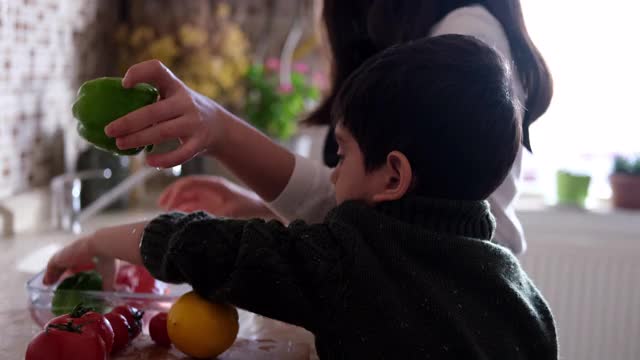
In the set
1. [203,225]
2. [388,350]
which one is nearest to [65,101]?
[203,225]

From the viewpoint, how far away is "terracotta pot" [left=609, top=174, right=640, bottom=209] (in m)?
2.46

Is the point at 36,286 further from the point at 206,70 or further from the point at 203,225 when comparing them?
the point at 206,70

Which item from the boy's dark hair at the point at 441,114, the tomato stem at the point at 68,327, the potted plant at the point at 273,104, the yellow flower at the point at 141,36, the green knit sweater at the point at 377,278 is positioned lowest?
the potted plant at the point at 273,104

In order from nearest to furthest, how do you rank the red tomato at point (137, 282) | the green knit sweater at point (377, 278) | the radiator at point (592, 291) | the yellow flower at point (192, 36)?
the green knit sweater at point (377, 278)
the red tomato at point (137, 282)
the yellow flower at point (192, 36)
the radiator at point (592, 291)

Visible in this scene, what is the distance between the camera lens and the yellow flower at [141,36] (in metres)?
2.18

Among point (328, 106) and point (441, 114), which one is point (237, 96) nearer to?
point (328, 106)

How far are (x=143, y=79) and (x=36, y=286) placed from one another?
1.22 ft

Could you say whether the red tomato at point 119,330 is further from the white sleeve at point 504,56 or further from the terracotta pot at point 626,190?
the terracotta pot at point 626,190

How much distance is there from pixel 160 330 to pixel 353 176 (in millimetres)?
294

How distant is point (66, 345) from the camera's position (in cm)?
81

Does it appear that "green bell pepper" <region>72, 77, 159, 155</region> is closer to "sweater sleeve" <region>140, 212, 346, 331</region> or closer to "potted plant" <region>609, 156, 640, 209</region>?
"sweater sleeve" <region>140, 212, 346, 331</region>

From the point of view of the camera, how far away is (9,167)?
1637mm

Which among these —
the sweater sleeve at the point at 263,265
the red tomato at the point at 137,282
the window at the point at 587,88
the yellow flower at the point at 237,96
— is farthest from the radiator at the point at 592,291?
the sweater sleeve at the point at 263,265

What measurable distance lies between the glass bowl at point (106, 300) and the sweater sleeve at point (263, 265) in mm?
268
